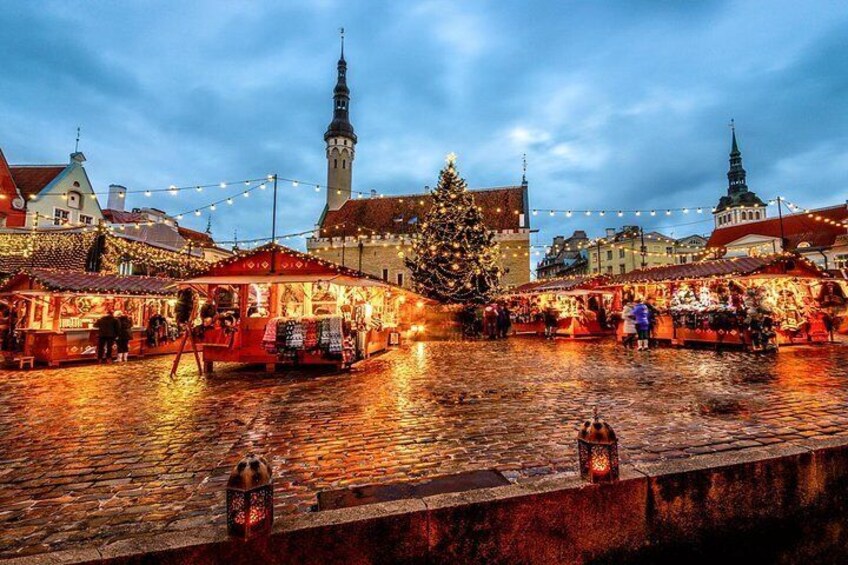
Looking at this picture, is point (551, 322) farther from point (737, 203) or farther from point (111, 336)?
point (737, 203)

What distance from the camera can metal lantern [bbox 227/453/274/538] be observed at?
6.86 ft

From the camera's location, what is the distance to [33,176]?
28.6 meters

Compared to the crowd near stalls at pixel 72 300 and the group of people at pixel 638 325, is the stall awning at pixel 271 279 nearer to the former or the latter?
the crowd near stalls at pixel 72 300

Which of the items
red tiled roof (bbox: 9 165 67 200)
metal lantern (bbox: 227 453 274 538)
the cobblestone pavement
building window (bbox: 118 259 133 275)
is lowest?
the cobblestone pavement

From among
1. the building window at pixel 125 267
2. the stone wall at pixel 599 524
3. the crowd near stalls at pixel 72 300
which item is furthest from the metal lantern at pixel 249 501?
the building window at pixel 125 267

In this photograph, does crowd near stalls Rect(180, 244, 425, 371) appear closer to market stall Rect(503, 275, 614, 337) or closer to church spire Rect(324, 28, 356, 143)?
market stall Rect(503, 275, 614, 337)

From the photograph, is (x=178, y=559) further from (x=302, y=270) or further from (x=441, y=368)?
(x=302, y=270)

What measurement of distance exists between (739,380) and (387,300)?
12734 millimetres

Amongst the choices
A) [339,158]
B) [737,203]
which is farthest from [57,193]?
[737,203]

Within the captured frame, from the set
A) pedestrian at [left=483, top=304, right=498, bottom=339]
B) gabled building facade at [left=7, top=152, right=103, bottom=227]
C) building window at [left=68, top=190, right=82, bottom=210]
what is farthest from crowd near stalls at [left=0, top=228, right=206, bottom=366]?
pedestrian at [left=483, top=304, right=498, bottom=339]

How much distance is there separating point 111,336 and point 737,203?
78.5 meters

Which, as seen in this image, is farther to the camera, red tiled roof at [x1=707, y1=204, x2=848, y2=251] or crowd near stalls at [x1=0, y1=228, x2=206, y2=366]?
red tiled roof at [x1=707, y1=204, x2=848, y2=251]

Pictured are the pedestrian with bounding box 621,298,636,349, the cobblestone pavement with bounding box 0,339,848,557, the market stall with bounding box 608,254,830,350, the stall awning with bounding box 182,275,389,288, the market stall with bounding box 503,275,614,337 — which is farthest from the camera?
the market stall with bounding box 503,275,614,337

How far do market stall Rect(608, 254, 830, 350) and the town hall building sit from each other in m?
22.2
